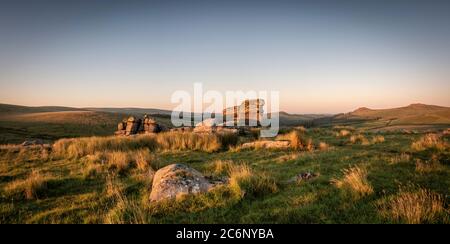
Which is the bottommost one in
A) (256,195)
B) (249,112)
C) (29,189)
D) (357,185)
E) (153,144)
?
(153,144)

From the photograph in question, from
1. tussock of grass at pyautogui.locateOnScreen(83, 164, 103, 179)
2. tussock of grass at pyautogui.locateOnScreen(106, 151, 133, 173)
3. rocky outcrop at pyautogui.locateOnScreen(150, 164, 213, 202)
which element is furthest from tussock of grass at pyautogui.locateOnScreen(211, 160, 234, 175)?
tussock of grass at pyautogui.locateOnScreen(83, 164, 103, 179)

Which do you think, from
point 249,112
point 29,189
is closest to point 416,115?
point 249,112

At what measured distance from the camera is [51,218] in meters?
5.19

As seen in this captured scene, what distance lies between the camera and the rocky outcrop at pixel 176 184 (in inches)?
234

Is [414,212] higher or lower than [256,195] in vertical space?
higher

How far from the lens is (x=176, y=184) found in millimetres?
6215

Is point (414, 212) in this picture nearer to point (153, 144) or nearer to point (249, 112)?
point (153, 144)

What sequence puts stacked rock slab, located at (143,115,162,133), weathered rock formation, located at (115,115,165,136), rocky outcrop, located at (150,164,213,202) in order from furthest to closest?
1. weathered rock formation, located at (115,115,165,136)
2. stacked rock slab, located at (143,115,162,133)
3. rocky outcrop, located at (150,164,213,202)

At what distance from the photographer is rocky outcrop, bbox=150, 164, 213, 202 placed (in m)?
5.94

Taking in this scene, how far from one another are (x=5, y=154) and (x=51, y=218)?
1273 centimetres

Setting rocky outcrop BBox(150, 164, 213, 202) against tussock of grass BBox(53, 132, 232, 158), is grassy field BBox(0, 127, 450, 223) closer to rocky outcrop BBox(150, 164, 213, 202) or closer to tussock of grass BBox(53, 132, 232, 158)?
rocky outcrop BBox(150, 164, 213, 202)

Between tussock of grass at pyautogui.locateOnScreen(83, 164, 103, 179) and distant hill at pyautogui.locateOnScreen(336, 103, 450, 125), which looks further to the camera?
distant hill at pyautogui.locateOnScreen(336, 103, 450, 125)
